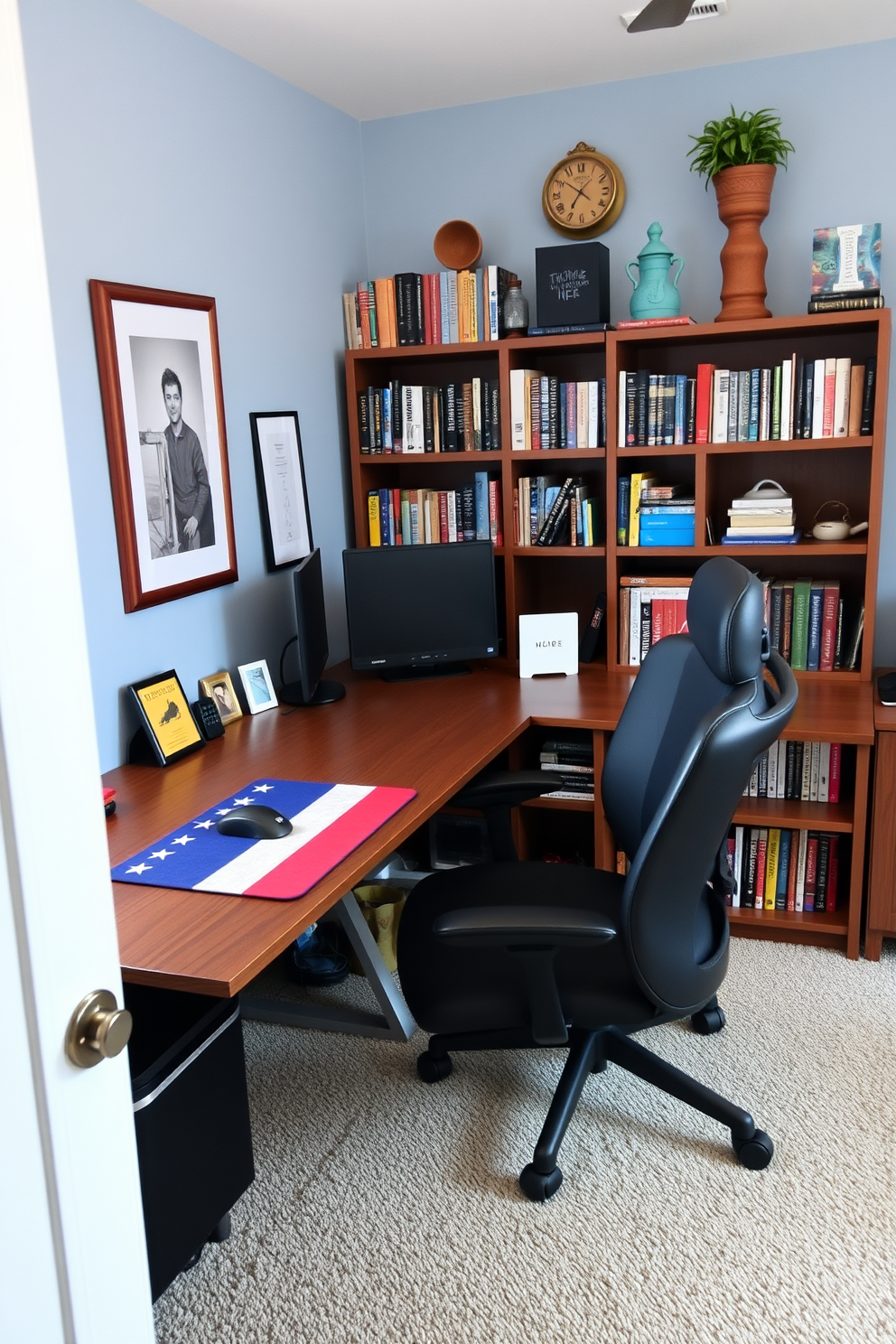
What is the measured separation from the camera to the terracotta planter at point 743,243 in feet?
9.71

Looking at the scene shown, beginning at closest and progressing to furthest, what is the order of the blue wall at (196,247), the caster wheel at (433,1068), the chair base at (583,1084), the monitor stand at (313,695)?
the chair base at (583,1084) < the blue wall at (196,247) < the caster wheel at (433,1068) < the monitor stand at (313,695)

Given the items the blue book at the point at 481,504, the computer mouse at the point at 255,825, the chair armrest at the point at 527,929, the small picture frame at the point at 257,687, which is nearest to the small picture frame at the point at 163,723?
the small picture frame at the point at 257,687

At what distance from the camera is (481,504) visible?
3.38 metres

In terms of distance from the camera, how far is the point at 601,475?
136 inches

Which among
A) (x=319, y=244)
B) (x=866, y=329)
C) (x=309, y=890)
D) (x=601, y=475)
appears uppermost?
(x=319, y=244)

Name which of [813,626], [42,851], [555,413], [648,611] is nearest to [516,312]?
[555,413]

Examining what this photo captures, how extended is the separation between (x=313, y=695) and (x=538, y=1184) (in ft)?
4.70

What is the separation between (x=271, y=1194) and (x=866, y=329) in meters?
2.65

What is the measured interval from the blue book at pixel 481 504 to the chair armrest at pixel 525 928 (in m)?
1.78

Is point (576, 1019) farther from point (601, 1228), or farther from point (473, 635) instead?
point (473, 635)

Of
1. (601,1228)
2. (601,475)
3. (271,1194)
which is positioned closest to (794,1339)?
(601,1228)

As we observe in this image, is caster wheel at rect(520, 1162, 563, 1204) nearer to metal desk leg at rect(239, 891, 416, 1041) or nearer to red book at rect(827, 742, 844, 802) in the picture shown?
metal desk leg at rect(239, 891, 416, 1041)

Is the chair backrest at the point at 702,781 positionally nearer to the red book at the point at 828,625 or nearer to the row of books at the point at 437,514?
the red book at the point at 828,625

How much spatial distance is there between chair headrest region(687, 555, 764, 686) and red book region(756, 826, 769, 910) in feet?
4.14
